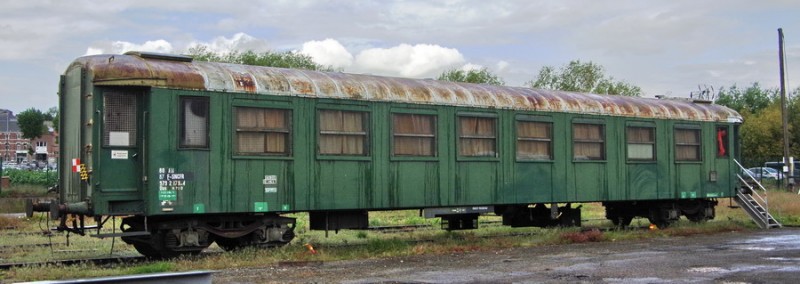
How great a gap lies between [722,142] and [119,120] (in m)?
14.1

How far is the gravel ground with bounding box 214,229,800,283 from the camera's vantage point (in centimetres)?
1013

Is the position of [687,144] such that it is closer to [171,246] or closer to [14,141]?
[171,246]

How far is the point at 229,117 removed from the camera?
12.8m

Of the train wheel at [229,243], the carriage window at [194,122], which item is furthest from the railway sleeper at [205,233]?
the carriage window at [194,122]

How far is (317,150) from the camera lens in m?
13.7

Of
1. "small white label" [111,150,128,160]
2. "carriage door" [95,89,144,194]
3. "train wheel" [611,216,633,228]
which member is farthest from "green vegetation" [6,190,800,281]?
"small white label" [111,150,128,160]

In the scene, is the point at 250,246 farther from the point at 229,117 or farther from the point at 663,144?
the point at 663,144

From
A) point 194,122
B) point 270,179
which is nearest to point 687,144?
point 270,179

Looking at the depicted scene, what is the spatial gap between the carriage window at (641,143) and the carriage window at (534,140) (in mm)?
2285

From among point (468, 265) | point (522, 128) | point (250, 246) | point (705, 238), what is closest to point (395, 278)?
point (468, 265)

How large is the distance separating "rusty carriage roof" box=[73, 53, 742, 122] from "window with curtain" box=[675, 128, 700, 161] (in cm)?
35

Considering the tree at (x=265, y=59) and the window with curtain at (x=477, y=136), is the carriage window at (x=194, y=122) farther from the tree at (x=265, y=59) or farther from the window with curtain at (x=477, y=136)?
the tree at (x=265, y=59)

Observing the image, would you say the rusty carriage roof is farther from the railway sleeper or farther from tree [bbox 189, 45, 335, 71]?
tree [bbox 189, 45, 335, 71]

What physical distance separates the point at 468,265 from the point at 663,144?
8.79 meters
